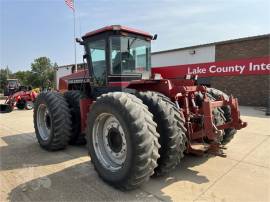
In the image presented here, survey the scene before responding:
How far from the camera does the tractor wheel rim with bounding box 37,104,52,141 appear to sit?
564cm

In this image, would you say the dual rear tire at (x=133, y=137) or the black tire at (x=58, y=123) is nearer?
the dual rear tire at (x=133, y=137)

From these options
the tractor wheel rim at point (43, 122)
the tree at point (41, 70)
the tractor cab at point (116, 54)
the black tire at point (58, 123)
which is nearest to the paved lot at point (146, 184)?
the black tire at point (58, 123)

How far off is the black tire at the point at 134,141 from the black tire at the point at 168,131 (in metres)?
0.29

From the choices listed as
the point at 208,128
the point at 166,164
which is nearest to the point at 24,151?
the point at 166,164

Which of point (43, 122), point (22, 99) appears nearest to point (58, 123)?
point (43, 122)

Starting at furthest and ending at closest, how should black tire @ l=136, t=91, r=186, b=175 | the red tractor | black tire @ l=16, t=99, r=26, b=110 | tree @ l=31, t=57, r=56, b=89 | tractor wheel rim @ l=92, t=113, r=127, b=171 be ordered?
tree @ l=31, t=57, r=56, b=89
black tire @ l=16, t=99, r=26, b=110
the red tractor
tractor wheel rim @ l=92, t=113, r=127, b=171
black tire @ l=136, t=91, r=186, b=175

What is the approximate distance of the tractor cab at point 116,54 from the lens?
4.62m

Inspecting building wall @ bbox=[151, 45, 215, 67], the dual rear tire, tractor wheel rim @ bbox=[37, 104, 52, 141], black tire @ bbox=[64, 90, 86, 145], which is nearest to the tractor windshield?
the dual rear tire

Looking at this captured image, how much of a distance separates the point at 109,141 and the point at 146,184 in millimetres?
815

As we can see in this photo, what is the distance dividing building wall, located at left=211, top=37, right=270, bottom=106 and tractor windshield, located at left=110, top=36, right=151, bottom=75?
10511 millimetres

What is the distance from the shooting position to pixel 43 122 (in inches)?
230

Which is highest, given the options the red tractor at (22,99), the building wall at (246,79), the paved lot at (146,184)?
the building wall at (246,79)

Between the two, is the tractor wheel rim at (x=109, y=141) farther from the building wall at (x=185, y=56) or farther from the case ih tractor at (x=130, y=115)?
the building wall at (x=185, y=56)

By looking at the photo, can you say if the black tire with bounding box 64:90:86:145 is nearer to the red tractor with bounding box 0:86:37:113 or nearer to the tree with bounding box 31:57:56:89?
the red tractor with bounding box 0:86:37:113
